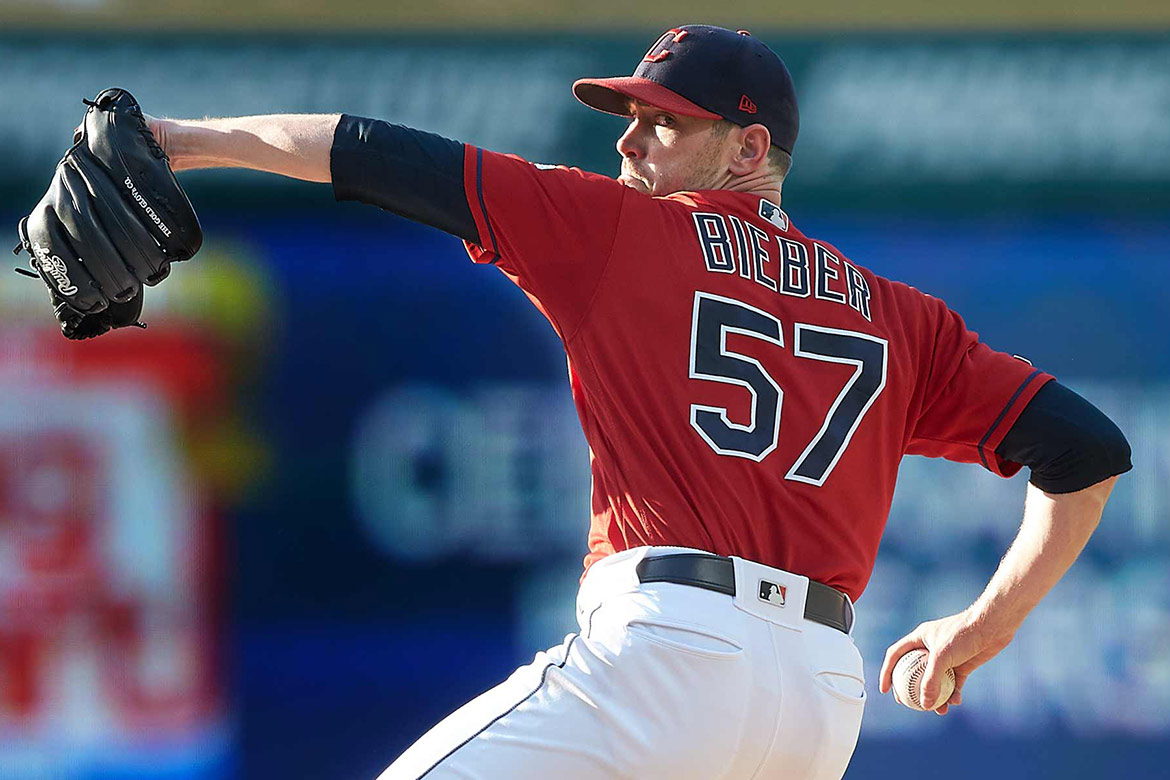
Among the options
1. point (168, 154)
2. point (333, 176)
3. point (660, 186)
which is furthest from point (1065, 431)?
point (168, 154)

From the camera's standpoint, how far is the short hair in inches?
101

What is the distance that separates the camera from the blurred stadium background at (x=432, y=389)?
4863mm

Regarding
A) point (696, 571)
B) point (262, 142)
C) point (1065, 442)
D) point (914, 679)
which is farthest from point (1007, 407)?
point (262, 142)

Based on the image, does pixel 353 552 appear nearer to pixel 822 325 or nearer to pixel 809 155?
pixel 809 155

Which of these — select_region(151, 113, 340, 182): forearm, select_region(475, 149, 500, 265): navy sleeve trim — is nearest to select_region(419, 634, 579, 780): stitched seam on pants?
select_region(475, 149, 500, 265): navy sleeve trim

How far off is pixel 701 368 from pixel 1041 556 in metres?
0.77

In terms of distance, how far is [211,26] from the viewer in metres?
5.05

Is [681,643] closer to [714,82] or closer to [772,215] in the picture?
[772,215]

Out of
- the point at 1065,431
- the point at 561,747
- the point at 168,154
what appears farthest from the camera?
the point at 1065,431

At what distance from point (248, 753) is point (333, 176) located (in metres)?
3.19

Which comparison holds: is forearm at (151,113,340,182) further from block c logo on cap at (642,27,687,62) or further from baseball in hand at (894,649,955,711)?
baseball in hand at (894,649,955,711)

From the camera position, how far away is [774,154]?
103 inches

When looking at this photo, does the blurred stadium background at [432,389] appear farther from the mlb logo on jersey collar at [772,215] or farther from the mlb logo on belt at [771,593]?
the mlb logo on belt at [771,593]

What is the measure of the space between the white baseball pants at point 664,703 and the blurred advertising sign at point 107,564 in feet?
9.75
